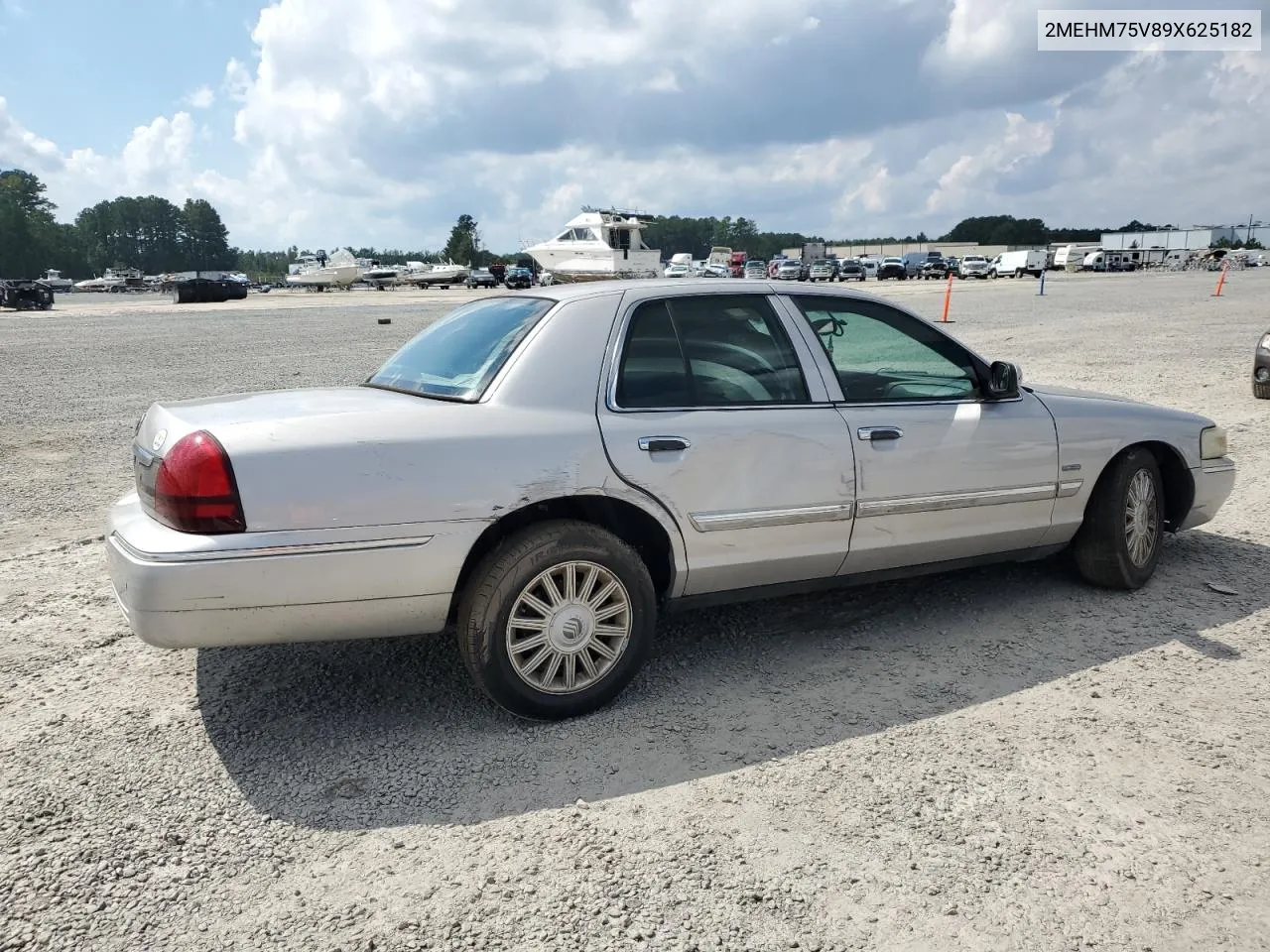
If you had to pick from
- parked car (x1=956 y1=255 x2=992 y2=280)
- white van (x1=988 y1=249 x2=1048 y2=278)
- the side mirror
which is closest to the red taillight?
the side mirror

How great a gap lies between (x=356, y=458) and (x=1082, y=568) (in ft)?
11.9

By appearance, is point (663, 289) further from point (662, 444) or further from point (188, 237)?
point (188, 237)

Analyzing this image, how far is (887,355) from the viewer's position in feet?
13.9

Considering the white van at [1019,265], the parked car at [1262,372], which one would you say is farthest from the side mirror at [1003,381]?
the white van at [1019,265]

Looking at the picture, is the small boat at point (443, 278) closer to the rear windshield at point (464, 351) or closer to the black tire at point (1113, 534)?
the rear windshield at point (464, 351)

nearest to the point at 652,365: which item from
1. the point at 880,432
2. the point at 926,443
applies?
the point at 880,432

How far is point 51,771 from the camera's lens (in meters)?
3.15

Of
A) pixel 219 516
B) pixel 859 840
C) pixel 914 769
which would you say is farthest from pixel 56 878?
pixel 914 769

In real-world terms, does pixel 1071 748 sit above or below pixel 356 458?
below

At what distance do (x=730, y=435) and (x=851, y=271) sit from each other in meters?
64.1

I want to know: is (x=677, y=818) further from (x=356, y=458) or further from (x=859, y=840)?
(x=356, y=458)

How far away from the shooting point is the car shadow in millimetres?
3123

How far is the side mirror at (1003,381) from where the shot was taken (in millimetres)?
4328

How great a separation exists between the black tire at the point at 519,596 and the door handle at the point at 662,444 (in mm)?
351
